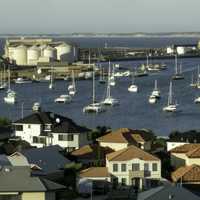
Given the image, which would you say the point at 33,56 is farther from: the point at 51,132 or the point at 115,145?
the point at 115,145

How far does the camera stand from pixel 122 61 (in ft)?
174

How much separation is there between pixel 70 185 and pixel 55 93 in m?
20.6

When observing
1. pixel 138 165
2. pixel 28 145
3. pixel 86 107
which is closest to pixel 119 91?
pixel 86 107

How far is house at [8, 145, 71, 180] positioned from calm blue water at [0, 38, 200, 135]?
6.81m

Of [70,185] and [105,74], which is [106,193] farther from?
[105,74]

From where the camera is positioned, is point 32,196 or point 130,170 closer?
point 32,196

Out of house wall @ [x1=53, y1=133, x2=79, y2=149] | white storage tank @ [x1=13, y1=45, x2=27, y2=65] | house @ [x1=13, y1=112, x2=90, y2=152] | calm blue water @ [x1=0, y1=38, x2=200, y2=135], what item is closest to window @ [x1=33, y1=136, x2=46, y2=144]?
house @ [x1=13, y1=112, x2=90, y2=152]

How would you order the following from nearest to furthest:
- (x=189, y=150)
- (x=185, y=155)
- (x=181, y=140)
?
(x=185, y=155) < (x=189, y=150) < (x=181, y=140)

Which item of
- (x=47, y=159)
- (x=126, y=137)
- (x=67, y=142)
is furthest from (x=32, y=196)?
(x=67, y=142)

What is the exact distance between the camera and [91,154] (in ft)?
34.1

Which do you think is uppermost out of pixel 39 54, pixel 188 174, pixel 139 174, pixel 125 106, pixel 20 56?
pixel 188 174

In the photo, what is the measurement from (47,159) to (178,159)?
156 cm

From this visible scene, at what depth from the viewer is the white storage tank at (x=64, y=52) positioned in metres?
49.6

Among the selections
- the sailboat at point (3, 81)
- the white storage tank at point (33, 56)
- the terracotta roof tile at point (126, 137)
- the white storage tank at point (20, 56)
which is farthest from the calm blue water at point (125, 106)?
the white storage tank at point (20, 56)
